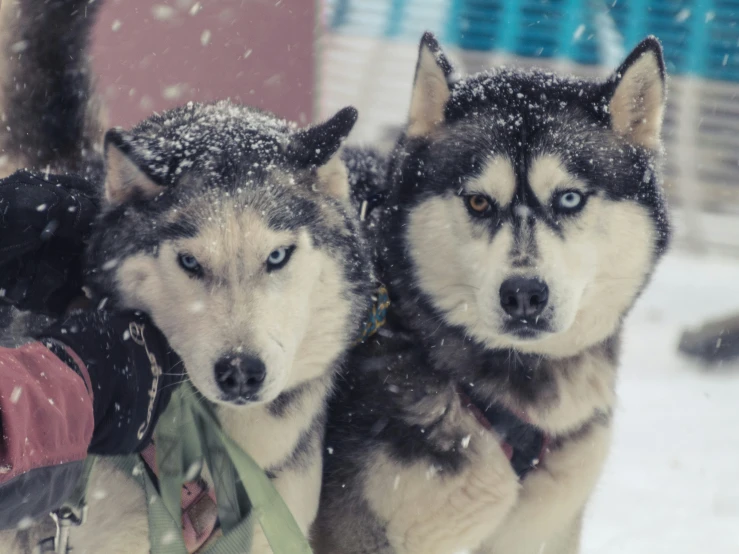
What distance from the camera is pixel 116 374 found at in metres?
1.52

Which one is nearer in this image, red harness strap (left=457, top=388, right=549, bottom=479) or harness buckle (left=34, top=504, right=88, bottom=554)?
harness buckle (left=34, top=504, right=88, bottom=554)

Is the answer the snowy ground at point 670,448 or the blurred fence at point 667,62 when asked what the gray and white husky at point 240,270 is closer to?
the snowy ground at point 670,448

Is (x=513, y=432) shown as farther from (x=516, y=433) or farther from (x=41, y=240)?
(x=41, y=240)

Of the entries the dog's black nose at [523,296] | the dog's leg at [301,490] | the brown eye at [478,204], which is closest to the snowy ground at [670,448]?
the dog's black nose at [523,296]

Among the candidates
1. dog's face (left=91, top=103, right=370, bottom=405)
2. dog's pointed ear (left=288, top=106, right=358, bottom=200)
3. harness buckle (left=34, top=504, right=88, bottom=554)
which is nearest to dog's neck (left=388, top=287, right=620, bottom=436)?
dog's face (left=91, top=103, right=370, bottom=405)

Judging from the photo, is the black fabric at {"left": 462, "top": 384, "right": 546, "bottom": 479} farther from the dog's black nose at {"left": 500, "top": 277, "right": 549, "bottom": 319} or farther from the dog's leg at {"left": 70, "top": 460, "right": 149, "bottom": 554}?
the dog's leg at {"left": 70, "top": 460, "right": 149, "bottom": 554}

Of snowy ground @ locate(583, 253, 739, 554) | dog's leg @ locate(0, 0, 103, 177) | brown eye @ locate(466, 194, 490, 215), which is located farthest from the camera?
snowy ground @ locate(583, 253, 739, 554)

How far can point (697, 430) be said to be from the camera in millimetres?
3996

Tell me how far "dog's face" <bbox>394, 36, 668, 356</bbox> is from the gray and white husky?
0.96 ft

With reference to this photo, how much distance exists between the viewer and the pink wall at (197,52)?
476 cm

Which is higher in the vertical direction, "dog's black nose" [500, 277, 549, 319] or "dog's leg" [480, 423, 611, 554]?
"dog's black nose" [500, 277, 549, 319]

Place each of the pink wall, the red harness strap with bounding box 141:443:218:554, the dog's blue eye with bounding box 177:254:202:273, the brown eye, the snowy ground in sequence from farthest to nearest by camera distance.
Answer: the pink wall < the snowy ground < the brown eye < the red harness strap with bounding box 141:443:218:554 < the dog's blue eye with bounding box 177:254:202:273

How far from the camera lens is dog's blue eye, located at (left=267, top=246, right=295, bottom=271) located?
1.81 metres

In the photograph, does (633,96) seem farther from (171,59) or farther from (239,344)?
(171,59)
